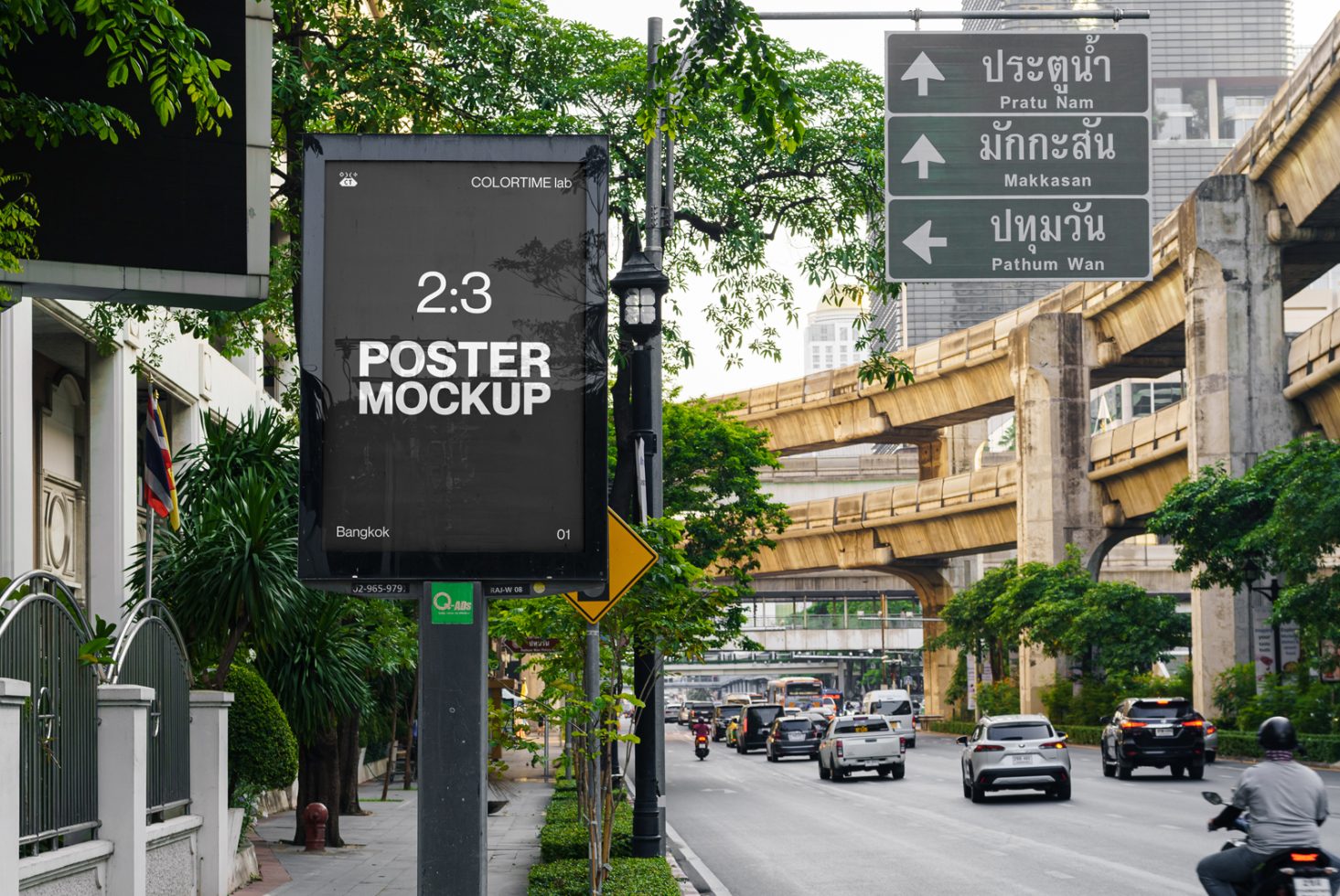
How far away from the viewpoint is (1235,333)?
48.5 meters

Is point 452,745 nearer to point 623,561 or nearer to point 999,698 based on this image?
point 623,561

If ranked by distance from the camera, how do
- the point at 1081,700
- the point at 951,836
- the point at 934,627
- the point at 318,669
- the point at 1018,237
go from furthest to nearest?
the point at 934,627 → the point at 1081,700 → the point at 951,836 → the point at 318,669 → the point at 1018,237

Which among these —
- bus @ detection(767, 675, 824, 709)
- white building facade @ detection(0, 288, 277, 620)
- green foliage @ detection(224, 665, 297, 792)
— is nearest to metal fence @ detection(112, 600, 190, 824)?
green foliage @ detection(224, 665, 297, 792)

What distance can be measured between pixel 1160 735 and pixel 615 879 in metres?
23.5

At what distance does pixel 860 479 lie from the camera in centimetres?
8631

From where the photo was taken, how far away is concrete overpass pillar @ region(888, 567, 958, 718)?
262 ft

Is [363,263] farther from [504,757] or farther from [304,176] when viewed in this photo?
[504,757]

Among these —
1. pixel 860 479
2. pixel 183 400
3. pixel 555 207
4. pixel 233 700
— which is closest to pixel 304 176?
pixel 555 207

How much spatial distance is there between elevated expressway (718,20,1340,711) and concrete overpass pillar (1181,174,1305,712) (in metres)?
0.05

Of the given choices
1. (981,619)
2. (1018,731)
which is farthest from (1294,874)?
(981,619)

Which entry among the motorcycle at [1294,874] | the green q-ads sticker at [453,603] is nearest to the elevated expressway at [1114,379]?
the motorcycle at [1294,874]

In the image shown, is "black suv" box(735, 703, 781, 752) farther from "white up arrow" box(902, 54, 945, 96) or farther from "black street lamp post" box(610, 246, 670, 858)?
"white up arrow" box(902, 54, 945, 96)

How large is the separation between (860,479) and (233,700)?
2769 inches

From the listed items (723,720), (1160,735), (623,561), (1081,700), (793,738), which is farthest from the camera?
(723,720)
